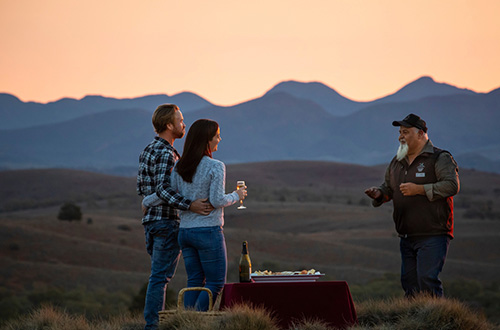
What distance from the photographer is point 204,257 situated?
21.3 ft

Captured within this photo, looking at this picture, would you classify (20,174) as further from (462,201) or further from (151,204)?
(151,204)

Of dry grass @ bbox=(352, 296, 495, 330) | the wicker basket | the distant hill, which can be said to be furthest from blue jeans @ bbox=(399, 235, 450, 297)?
the distant hill

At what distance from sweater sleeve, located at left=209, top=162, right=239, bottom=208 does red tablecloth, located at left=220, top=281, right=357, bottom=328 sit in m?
0.71

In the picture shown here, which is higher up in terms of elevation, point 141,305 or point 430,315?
point 430,315

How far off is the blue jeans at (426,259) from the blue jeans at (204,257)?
5.94ft

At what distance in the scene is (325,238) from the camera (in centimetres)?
3841

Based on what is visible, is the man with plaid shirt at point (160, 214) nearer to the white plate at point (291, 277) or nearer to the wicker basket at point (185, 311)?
the wicker basket at point (185, 311)

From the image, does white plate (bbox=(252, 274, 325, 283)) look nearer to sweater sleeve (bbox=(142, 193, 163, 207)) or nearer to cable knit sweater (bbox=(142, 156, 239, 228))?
cable knit sweater (bbox=(142, 156, 239, 228))

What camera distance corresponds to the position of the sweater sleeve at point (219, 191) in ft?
20.9

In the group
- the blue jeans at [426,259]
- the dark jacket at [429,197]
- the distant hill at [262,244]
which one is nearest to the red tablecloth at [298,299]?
the blue jeans at [426,259]

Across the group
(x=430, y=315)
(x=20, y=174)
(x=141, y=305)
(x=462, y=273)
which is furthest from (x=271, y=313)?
(x=20, y=174)

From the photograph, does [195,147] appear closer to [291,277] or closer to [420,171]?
[291,277]

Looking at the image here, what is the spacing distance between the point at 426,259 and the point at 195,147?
233 cm

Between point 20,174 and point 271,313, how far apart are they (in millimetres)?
86840
